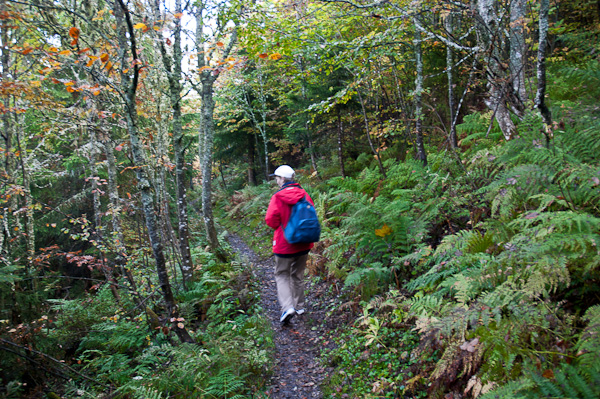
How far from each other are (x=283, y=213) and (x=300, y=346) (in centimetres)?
208

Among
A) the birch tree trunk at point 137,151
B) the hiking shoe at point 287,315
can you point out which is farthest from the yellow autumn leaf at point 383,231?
the birch tree trunk at point 137,151

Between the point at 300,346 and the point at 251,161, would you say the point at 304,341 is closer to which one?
the point at 300,346

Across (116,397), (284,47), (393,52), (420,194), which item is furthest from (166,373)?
(393,52)

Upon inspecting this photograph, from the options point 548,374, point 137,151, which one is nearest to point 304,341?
point 548,374

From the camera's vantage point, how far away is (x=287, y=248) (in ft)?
16.5

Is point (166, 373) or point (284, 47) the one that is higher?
point (284, 47)

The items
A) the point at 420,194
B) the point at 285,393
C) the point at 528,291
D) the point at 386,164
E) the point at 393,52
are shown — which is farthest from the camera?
the point at 386,164

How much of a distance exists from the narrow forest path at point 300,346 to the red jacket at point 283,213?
1291 mm

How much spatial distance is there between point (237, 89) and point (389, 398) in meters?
17.3

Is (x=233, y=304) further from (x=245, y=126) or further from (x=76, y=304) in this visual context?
(x=245, y=126)

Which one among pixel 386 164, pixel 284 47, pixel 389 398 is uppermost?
pixel 284 47

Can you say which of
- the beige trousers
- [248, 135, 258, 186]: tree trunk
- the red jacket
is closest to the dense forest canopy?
the beige trousers

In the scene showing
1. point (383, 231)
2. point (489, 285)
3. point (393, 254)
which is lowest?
point (393, 254)

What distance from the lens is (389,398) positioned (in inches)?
120
